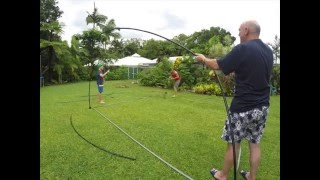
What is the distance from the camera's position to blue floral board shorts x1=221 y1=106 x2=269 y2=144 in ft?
9.82

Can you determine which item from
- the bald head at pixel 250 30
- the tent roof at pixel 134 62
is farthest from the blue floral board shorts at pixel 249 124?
the tent roof at pixel 134 62

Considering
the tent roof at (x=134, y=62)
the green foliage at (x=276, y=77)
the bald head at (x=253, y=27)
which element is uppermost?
the tent roof at (x=134, y=62)

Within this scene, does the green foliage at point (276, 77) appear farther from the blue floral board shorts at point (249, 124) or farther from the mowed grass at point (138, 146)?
the blue floral board shorts at point (249, 124)

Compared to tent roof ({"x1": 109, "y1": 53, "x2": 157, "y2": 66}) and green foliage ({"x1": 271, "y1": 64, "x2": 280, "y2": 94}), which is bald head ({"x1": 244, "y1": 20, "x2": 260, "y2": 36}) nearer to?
green foliage ({"x1": 271, "y1": 64, "x2": 280, "y2": 94})

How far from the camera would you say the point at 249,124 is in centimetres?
304

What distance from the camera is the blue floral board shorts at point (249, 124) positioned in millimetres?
2992

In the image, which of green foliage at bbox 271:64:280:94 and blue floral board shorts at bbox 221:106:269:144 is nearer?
blue floral board shorts at bbox 221:106:269:144

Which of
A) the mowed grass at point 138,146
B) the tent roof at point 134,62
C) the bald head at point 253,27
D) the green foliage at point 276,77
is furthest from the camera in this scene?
the tent roof at point 134,62

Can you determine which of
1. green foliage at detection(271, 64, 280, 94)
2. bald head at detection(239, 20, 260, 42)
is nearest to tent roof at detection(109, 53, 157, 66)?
green foliage at detection(271, 64, 280, 94)

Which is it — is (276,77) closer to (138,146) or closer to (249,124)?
(138,146)

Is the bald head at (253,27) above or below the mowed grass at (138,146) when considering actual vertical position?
above

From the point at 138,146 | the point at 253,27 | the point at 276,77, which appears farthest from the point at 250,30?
the point at 276,77
